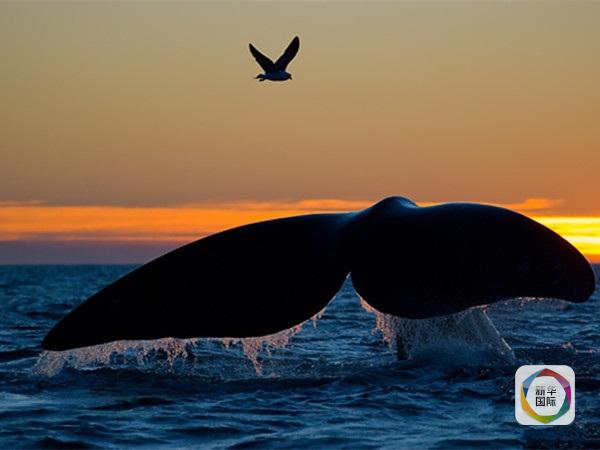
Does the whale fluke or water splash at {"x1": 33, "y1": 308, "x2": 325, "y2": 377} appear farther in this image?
water splash at {"x1": 33, "y1": 308, "x2": 325, "y2": 377}

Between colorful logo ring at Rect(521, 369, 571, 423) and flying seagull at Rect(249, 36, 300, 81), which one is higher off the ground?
flying seagull at Rect(249, 36, 300, 81)

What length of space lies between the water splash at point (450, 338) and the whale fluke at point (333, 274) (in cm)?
192

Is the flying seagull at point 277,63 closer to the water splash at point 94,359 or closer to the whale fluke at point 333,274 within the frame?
the water splash at point 94,359

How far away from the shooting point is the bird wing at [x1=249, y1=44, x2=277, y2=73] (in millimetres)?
15227

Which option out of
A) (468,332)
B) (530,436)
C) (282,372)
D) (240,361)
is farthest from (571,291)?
(240,361)

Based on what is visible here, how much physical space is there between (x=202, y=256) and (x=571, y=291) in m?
2.29

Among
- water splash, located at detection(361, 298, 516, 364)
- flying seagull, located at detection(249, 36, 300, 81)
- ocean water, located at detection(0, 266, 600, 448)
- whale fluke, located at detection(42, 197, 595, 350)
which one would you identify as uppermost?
flying seagull, located at detection(249, 36, 300, 81)

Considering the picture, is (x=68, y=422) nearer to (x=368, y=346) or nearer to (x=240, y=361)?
(x=240, y=361)

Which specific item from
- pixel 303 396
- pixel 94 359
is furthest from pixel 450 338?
pixel 94 359

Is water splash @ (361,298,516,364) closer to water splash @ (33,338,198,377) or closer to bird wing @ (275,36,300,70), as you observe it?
water splash @ (33,338,198,377)

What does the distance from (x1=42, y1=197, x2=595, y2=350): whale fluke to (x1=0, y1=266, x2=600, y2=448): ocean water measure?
11.5 inches

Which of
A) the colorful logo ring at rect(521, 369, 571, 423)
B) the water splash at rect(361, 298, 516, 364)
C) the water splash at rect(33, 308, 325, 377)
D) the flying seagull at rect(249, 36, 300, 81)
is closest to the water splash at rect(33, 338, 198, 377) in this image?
the water splash at rect(33, 308, 325, 377)

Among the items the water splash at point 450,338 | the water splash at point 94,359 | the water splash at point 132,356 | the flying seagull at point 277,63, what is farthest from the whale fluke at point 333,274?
the flying seagull at point 277,63

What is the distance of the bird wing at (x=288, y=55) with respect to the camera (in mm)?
15242
